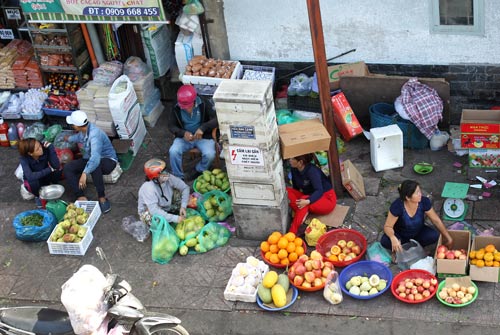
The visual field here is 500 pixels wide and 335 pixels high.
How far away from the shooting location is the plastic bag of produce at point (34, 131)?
1176cm

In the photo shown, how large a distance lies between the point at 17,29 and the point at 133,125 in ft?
10.0

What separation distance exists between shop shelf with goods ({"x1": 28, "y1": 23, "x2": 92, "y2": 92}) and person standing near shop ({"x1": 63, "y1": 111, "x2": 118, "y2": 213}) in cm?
172

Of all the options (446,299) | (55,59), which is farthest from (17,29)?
(446,299)

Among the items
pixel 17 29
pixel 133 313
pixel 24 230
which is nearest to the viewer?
pixel 133 313

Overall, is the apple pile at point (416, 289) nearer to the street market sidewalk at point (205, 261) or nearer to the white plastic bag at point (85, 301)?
the street market sidewalk at point (205, 261)

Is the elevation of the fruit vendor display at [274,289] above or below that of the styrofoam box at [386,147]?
below

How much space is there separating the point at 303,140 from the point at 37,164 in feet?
12.5

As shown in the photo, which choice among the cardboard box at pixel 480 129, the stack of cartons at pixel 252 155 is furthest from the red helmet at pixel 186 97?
the cardboard box at pixel 480 129

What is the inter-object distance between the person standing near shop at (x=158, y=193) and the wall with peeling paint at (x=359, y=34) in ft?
9.29

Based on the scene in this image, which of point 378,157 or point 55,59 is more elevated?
point 55,59

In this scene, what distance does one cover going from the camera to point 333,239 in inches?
358

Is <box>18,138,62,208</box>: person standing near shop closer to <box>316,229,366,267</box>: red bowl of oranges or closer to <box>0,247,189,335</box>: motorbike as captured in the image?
<box>0,247,189,335</box>: motorbike

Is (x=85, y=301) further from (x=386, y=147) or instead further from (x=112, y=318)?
(x=386, y=147)

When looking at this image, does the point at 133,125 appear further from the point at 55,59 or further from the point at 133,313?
the point at 133,313
